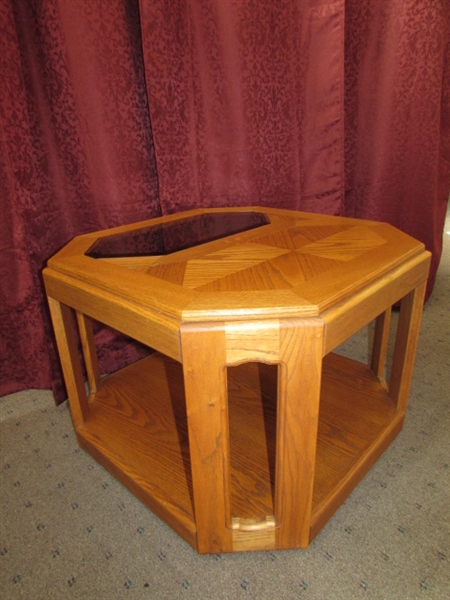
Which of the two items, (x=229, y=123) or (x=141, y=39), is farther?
(x=229, y=123)

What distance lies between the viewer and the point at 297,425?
55 cm

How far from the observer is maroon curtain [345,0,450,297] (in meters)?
1.27

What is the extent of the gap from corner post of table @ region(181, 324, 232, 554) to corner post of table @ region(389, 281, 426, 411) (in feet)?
1.52

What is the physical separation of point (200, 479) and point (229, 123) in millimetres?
1035

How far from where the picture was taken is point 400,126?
1.37m

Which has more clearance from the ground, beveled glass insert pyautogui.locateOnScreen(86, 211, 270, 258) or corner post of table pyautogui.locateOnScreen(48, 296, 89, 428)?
beveled glass insert pyautogui.locateOnScreen(86, 211, 270, 258)

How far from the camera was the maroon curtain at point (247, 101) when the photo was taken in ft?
3.50

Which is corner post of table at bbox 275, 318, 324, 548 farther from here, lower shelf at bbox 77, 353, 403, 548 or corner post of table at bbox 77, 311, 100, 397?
corner post of table at bbox 77, 311, 100, 397

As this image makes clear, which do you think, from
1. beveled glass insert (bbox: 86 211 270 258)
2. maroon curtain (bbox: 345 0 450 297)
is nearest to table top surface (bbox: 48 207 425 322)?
beveled glass insert (bbox: 86 211 270 258)

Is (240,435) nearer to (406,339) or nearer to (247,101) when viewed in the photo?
(406,339)

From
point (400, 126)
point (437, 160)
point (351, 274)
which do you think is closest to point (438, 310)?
point (437, 160)

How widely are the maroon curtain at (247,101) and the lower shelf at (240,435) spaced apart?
1.81ft

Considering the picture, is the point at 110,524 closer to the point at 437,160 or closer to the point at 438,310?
the point at 438,310

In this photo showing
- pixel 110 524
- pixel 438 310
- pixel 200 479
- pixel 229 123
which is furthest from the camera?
pixel 438 310
